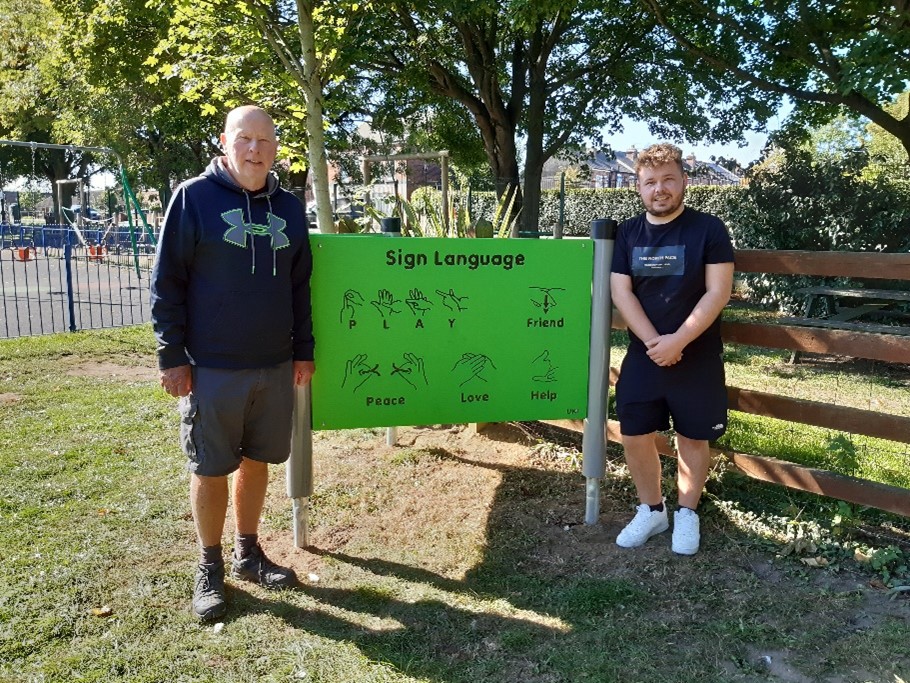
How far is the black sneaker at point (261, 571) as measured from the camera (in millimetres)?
3137

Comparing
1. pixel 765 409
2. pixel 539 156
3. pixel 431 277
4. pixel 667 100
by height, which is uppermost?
pixel 667 100

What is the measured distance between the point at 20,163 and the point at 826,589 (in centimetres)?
5315

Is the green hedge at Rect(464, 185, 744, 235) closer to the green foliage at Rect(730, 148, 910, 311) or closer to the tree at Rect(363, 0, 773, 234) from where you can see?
the tree at Rect(363, 0, 773, 234)

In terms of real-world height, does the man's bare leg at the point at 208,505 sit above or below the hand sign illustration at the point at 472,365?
below

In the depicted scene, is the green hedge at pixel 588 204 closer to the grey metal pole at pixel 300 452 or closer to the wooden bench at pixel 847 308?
the wooden bench at pixel 847 308

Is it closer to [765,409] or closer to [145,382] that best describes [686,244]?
[765,409]

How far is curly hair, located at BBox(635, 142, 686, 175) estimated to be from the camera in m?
3.27

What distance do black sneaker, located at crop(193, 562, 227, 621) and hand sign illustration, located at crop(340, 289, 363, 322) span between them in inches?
47.2

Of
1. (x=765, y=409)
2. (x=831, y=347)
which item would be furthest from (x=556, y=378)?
(x=831, y=347)

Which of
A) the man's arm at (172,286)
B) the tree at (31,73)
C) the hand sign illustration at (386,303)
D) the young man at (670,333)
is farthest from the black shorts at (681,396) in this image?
the tree at (31,73)

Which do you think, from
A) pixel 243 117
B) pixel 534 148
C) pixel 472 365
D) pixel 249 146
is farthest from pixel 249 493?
pixel 534 148

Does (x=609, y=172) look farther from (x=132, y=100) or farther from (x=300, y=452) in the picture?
(x=300, y=452)

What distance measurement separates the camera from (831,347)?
351 cm

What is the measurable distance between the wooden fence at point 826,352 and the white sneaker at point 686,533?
52cm
